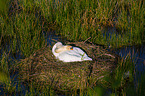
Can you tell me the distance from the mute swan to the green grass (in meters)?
0.76

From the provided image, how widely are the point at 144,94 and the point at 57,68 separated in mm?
1804

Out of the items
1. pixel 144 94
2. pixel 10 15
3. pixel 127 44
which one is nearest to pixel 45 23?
pixel 10 15

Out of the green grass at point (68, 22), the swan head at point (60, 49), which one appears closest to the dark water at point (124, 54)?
the green grass at point (68, 22)

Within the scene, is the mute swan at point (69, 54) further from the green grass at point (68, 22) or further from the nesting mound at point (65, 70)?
the green grass at point (68, 22)

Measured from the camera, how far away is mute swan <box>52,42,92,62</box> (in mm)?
4727

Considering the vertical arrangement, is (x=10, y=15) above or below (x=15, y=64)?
above

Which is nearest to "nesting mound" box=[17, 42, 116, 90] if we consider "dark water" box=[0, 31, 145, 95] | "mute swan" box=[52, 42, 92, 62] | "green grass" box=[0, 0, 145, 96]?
"mute swan" box=[52, 42, 92, 62]

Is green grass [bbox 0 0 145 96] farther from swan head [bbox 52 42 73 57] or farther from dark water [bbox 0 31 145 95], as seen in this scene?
swan head [bbox 52 42 73 57]

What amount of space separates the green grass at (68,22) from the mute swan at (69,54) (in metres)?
0.76

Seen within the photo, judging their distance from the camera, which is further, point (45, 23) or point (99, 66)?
point (45, 23)

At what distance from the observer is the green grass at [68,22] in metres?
5.72

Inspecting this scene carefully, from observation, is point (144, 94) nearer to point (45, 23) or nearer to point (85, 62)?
point (85, 62)

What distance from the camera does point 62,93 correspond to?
443cm

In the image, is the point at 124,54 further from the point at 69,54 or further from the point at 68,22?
the point at 68,22
